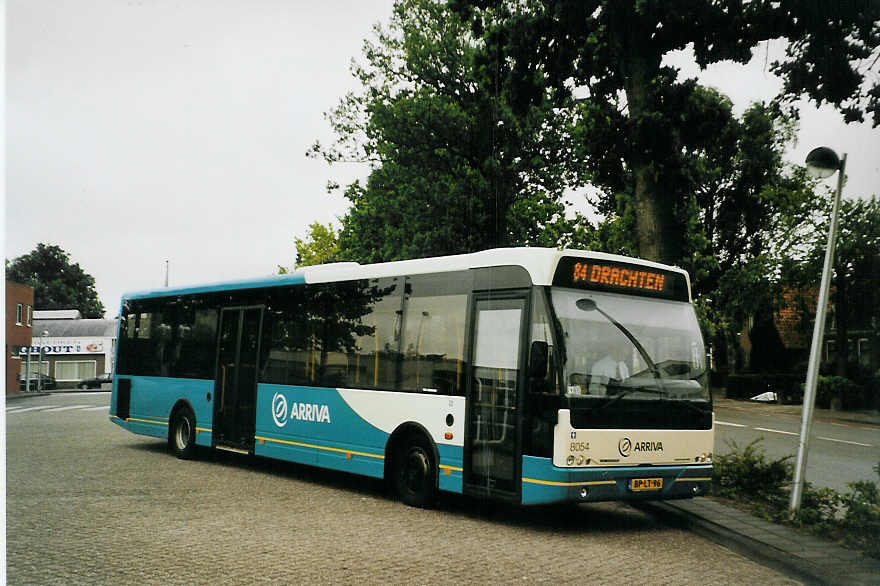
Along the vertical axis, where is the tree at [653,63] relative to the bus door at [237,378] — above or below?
above

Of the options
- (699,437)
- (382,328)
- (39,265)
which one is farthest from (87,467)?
(699,437)

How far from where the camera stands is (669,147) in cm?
1394

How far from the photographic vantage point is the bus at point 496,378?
31.2ft

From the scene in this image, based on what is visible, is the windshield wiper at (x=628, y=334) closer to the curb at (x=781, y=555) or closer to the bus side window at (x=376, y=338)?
the curb at (x=781, y=555)

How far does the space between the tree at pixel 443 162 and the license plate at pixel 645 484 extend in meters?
19.4

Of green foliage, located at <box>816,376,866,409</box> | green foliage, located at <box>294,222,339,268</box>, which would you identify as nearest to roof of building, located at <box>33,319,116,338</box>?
green foliage, located at <box>294,222,339,268</box>

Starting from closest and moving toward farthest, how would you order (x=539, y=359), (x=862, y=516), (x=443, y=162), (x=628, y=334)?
(x=862, y=516), (x=539, y=359), (x=628, y=334), (x=443, y=162)

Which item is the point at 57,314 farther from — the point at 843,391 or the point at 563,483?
the point at 843,391

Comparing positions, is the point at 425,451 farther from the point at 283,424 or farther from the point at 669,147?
the point at 669,147

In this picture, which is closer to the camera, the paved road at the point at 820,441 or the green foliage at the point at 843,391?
the paved road at the point at 820,441

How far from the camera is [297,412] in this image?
43.4 ft

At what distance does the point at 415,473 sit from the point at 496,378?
177 cm

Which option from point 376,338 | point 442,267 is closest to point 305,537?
point 376,338

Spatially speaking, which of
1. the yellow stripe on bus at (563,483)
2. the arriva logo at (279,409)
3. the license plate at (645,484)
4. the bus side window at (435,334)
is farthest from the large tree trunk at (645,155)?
the arriva logo at (279,409)
